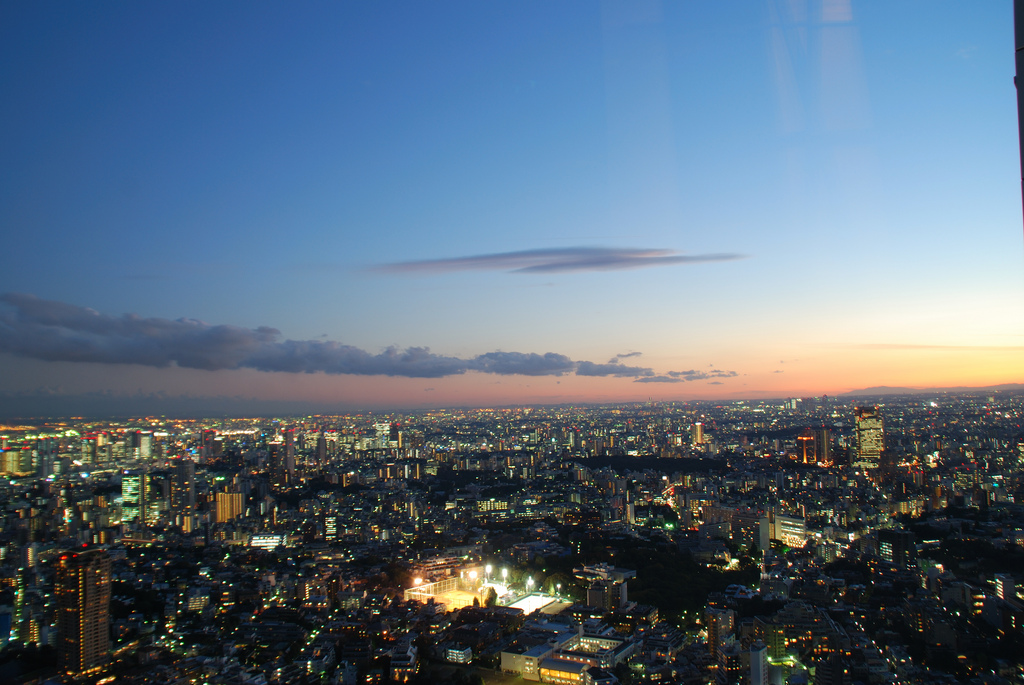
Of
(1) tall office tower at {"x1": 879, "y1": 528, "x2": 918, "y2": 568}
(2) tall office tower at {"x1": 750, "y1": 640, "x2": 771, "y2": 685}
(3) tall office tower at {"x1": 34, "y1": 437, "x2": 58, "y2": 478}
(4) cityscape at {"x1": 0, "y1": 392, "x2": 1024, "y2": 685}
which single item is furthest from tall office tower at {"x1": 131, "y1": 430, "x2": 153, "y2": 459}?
(1) tall office tower at {"x1": 879, "y1": 528, "x2": 918, "y2": 568}

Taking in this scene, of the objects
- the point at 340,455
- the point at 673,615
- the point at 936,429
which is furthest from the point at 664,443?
the point at 673,615

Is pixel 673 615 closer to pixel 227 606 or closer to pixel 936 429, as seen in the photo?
pixel 227 606

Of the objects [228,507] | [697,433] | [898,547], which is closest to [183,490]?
[228,507]

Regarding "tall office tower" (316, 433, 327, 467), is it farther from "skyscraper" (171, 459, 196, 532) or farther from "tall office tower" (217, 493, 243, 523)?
"tall office tower" (217, 493, 243, 523)

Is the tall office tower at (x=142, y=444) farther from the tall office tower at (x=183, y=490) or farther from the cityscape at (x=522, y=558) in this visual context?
the tall office tower at (x=183, y=490)

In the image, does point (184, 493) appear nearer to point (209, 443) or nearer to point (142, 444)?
point (142, 444)

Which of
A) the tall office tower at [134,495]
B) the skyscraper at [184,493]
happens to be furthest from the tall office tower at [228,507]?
the tall office tower at [134,495]
